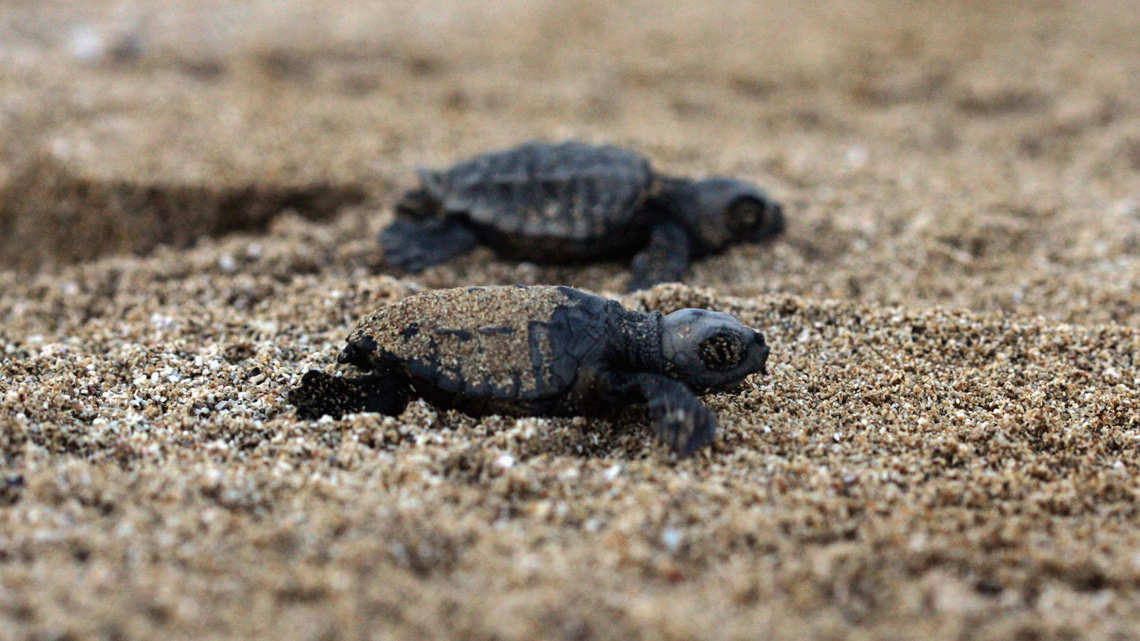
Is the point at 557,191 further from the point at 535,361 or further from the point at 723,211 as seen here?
the point at 535,361

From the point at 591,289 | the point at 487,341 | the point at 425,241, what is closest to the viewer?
the point at 487,341

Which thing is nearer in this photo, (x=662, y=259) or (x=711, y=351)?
(x=711, y=351)

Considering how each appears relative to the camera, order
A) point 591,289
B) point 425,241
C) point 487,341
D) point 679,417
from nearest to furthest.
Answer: point 679,417, point 487,341, point 591,289, point 425,241

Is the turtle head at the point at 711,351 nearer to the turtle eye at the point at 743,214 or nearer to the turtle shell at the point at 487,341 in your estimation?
the turtle shell at the point at 487,341

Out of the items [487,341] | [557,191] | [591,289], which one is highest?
[557,191]

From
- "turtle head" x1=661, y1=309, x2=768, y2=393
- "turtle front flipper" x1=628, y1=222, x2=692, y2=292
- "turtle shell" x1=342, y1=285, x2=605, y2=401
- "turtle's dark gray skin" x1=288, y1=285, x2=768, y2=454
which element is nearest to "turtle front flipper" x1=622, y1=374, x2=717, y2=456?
"turtle's dark gray skin" x1=288, y1=285, x2=768, y2=454

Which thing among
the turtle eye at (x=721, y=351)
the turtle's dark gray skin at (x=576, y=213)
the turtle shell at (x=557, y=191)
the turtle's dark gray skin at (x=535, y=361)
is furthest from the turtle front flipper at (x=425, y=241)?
the turtle eye at (x=721, y=351)

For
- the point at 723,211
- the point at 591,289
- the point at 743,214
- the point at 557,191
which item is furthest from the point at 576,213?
the point at 743,214
